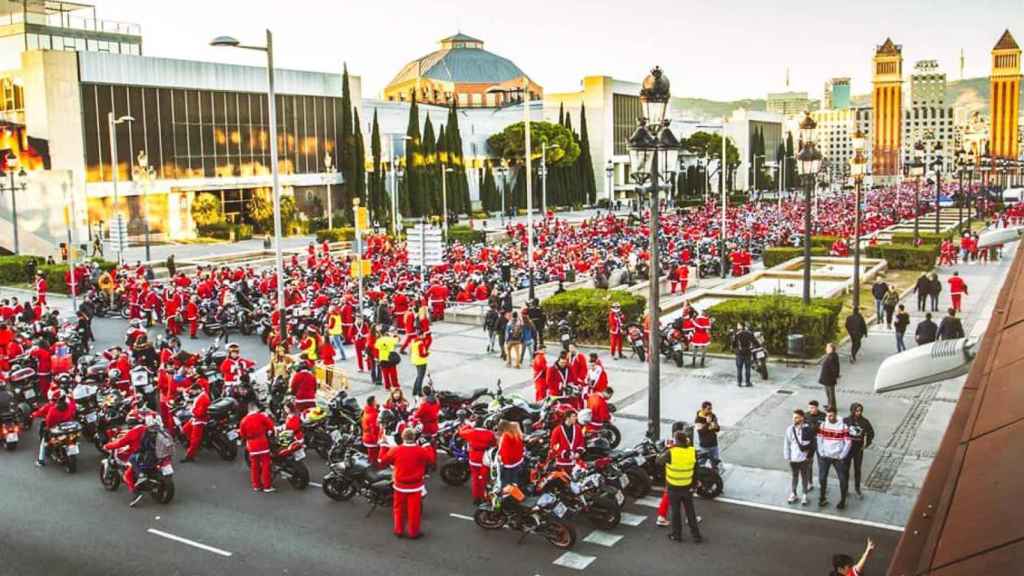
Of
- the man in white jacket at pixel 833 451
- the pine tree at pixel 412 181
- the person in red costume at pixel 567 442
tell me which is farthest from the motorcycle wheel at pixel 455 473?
the pine tree at pixel 412 181

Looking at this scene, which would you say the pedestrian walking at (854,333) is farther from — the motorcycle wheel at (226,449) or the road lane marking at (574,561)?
the motorcycle wheel at (226,449)

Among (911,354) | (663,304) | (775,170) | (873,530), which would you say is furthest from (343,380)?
(775,170)

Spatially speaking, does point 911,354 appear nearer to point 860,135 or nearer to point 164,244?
point 860,135

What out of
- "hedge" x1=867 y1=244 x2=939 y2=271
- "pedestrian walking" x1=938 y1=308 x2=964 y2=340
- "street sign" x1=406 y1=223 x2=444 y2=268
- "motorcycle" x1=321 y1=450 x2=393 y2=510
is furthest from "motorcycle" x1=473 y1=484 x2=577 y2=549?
"hedge" x1=867 y1=244 x2=939 y2=271

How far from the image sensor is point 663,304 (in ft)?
108

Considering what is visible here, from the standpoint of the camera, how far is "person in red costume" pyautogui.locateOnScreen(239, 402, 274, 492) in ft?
47.6

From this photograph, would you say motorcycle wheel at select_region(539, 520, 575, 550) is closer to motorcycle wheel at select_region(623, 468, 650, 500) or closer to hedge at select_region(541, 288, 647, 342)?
motorcycle wheel at select_region(623, 468, 650, 500)

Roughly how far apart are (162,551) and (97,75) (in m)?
60.1

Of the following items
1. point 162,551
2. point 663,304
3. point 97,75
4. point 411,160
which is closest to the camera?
point 162,551

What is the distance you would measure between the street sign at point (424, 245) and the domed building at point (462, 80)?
119 metres

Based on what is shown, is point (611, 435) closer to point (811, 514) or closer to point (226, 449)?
point (811, 514)

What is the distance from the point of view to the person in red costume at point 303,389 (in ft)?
56.3

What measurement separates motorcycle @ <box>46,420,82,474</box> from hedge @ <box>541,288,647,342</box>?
46.1 ft

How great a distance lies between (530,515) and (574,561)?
91 cm
